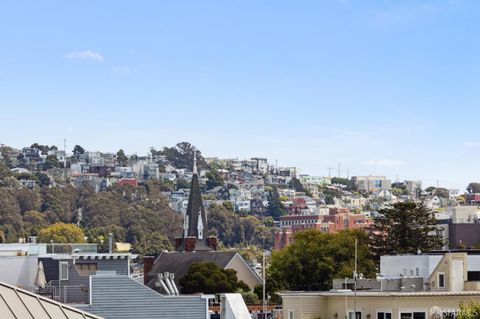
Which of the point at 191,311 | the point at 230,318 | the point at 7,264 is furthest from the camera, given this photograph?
the point at 7,264

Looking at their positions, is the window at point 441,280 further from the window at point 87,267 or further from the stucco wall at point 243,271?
the stucco wall at point 243,271

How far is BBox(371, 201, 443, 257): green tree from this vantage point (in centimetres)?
8594

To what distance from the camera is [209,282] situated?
99562 mm

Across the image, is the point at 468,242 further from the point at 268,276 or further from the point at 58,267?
the point at 58,267

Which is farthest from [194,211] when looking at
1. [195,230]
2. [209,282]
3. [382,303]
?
[382,303]

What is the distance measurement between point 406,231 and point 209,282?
1609 cm

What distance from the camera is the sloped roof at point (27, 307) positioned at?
23.7 meters

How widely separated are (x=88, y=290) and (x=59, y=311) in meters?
19.5

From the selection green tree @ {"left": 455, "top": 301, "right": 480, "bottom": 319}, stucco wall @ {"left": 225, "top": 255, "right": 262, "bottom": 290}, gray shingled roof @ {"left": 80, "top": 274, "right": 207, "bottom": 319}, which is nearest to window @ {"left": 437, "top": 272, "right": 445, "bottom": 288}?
green tree @ {"left": 455, "top": 301, "right": 480, "bottom": 319}

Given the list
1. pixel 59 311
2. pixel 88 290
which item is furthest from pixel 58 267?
pixel 59 311

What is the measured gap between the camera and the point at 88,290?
1727 inches

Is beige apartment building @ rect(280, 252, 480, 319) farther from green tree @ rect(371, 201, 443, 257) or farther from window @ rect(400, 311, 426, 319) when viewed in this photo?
green tree @ rect(371, 201, 443, 257)

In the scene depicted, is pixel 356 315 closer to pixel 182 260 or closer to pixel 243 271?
pixel 243 271

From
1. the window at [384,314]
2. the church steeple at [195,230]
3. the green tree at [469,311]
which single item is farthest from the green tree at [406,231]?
the church steeple at [195,230]
